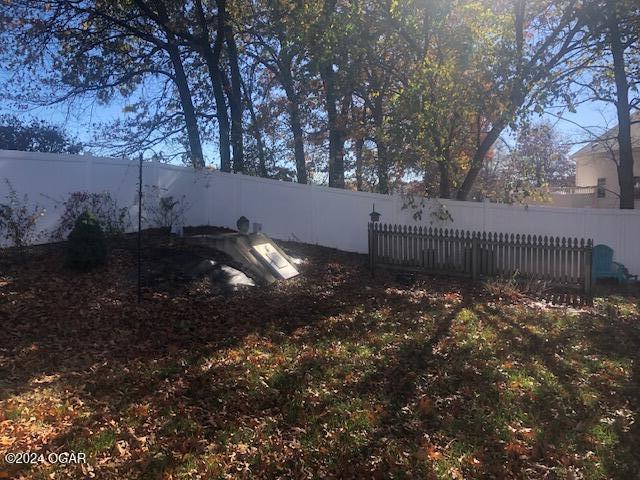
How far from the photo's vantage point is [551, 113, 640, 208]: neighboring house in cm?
2497

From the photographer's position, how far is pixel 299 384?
4.98 m

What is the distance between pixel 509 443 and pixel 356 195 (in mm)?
9798

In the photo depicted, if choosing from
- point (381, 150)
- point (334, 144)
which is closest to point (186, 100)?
point (334, 144)

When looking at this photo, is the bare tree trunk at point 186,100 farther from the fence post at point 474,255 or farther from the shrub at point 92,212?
the fence post at point 474,255

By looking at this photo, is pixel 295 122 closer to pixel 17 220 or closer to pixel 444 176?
pixel 444 176

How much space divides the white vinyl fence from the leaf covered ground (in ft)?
9.64

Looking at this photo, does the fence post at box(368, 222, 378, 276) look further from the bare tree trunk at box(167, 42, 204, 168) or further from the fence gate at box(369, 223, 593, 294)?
the bare tree trunk at box(167, 42, 204, 168)

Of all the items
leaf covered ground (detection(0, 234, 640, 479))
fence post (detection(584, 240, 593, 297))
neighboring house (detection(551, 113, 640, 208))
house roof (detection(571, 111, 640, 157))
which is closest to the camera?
leaf covered ground (detection(0, 234, 640, 479))

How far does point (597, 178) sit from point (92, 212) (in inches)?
1068

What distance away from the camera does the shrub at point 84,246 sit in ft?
26.3

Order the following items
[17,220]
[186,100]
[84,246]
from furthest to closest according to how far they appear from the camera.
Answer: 1. [186,100]
2. [17,220]
3. [84,246]

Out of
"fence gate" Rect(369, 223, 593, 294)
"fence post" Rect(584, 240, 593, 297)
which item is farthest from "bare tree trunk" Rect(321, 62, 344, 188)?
"fence post" Rect(584, 240, 593, 297)

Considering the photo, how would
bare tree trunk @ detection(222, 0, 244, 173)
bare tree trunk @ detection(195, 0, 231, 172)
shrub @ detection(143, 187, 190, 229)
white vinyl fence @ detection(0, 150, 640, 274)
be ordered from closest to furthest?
white vinyl fence @ detection(0, 150, 640, 274) < shrub @ detection(143, 187, 190, 229) < bare tree trunk @ detection(195, 0, 231, 172) < bare tree trunk @ detection(222, 0, 244, 173)

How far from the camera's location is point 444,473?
363 centimetres
